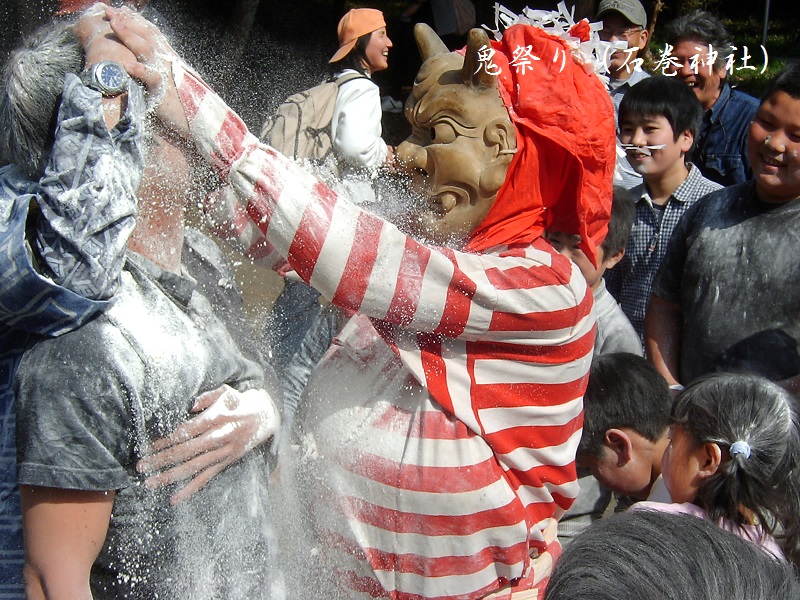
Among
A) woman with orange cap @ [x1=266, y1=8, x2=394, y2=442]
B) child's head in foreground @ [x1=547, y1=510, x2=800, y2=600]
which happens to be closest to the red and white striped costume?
child's head in foreground @ [x1=547, y1=510, x2=800, y2=600]

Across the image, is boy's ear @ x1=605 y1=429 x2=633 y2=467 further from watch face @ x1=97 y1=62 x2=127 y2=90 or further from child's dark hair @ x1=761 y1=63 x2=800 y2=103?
watch face @ x1=97 y1=62 x2=127 y2=90

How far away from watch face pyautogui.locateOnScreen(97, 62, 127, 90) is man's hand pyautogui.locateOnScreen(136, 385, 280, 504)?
1.74 ft

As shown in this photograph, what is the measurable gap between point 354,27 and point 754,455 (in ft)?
9.43

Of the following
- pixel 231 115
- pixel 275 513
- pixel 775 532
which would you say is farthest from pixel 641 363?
pixel 231 115

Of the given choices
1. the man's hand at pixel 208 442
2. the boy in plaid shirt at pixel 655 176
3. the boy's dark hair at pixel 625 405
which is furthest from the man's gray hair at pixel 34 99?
the boy in plaid shirt at pixel 655 176

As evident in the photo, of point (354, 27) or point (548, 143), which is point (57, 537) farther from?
point (354, 27)

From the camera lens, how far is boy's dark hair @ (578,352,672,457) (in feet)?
7.82

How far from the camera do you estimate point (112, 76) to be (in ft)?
4.16

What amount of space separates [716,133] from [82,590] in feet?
11.7

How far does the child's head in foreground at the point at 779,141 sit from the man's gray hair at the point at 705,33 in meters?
1.42

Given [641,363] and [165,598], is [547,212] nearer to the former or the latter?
[641,363]

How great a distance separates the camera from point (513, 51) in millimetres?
1817

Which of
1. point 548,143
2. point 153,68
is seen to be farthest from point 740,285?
point 153,68

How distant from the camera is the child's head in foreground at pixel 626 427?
2385mm
